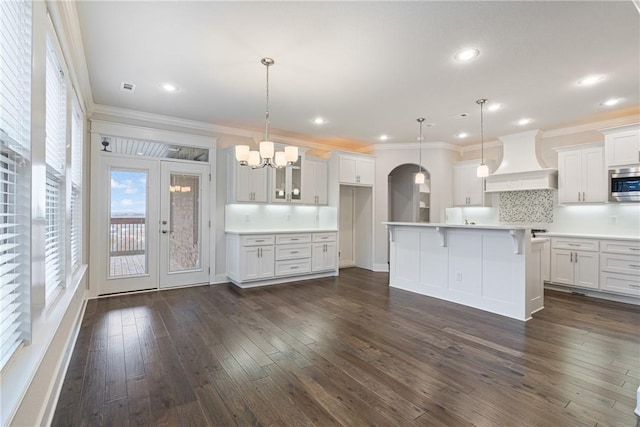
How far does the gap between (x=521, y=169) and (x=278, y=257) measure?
4.79m

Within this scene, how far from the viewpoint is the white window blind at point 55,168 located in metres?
2.22

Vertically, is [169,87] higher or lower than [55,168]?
higher

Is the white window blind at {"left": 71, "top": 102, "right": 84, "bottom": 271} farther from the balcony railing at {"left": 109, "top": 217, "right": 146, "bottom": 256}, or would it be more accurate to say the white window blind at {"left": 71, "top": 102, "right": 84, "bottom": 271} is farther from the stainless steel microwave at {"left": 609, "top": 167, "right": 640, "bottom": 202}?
the stainless steel microwave at {"left": 609, "top": 167, "right": 640, "bottom": 202}

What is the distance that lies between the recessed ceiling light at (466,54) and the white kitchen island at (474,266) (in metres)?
1.98

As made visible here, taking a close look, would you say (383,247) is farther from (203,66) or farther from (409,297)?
(203,66)

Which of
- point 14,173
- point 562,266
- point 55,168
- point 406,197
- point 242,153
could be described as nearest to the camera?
point 14,173

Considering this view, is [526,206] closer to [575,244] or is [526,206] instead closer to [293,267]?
[575,244]

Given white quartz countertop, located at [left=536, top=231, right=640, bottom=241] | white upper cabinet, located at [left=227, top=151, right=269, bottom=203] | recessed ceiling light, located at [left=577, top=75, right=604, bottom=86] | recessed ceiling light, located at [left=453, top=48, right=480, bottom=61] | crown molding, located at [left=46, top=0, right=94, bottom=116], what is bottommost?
white quartz countertop, located at [left=536, top=231, right=640, bottom=241]

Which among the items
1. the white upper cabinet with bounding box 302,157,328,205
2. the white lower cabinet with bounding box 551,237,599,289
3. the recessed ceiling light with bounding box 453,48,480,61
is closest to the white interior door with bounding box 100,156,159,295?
the white upper cabinet with bounding box 302,157,328,205

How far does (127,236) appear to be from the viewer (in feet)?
15.5

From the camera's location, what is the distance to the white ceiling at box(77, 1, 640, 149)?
2.40 m

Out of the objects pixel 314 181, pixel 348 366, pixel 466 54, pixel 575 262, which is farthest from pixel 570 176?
pixel 348 366

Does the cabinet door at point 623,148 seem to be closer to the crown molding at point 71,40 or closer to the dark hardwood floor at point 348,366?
the dark hardwood floor at point 348,366

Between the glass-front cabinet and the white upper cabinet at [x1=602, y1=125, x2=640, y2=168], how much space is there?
5013mm
